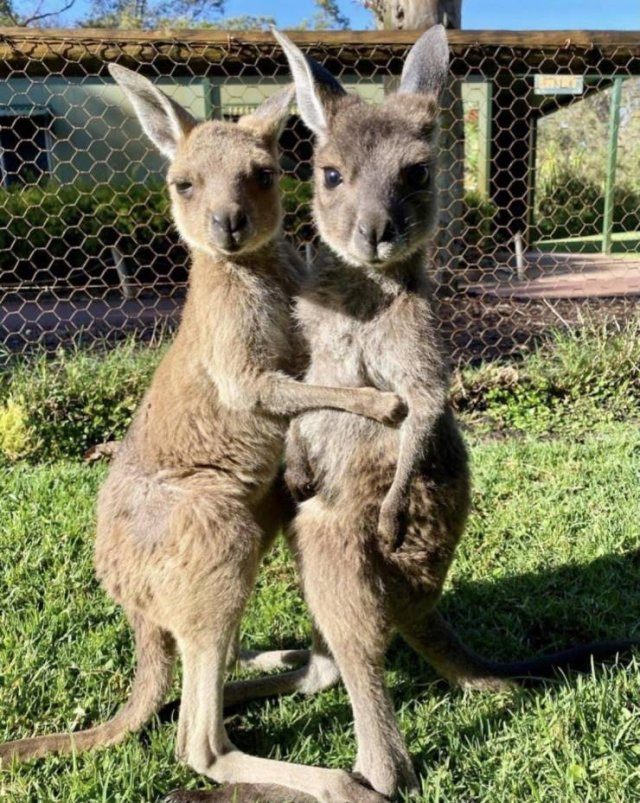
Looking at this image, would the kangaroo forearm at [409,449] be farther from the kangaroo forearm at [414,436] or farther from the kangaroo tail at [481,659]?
the kangaroo tail at [481,659]

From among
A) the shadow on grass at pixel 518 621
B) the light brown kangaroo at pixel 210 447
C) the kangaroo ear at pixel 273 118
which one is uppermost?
the kangaroo ear at pixel 273 118

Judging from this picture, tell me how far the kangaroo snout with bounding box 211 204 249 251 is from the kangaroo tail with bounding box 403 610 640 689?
1355 mm

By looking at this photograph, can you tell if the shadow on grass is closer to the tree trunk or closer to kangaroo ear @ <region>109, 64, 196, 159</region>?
kangaroo ear @ <region>109, 64, 196, 159</region>

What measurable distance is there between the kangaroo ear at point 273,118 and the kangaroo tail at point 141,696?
1725mm

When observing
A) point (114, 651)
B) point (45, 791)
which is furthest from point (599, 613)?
point (45, 791)

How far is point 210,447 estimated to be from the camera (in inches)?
102

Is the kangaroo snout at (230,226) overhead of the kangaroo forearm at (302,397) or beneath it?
overhead

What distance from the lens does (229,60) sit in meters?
5.04

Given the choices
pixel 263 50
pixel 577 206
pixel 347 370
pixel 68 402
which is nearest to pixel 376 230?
pixel 347 370

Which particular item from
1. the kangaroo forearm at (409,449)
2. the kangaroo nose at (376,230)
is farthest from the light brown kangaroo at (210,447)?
the kangaroo nose at (376,230)

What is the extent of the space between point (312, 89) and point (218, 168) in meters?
0.40

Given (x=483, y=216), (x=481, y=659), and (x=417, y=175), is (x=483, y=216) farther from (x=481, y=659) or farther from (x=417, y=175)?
(x=481, y=659)

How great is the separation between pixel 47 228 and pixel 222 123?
5.94 meters

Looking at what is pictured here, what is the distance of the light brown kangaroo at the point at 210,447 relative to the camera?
232 centimetres
